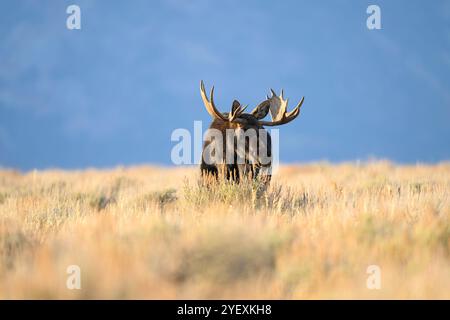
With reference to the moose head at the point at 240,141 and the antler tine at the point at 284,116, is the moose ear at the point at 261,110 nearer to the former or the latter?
Answer: the moose head at the point at 240,141

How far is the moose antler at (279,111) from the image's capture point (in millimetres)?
10359

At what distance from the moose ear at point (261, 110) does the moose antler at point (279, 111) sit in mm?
109

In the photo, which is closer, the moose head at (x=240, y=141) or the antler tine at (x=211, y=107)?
the moose head at (x=240, y=141)

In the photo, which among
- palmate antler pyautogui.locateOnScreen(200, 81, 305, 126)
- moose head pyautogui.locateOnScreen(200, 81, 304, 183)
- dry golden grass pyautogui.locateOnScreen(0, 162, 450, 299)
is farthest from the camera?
palmate antler pyautogui.locateOnScreen(200, 81, 305, 126)

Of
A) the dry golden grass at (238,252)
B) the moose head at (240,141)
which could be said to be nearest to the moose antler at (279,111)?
the moose head at (240,141)

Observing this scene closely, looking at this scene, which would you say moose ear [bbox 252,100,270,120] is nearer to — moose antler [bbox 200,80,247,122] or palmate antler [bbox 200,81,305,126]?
palmate antler [bbox 200,81,305,126]

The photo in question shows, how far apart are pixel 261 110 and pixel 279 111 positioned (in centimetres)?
31

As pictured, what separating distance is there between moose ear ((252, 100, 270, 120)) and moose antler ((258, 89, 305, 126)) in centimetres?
11

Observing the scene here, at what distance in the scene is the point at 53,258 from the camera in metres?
6.12

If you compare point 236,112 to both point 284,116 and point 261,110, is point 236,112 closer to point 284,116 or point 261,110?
point 261,110

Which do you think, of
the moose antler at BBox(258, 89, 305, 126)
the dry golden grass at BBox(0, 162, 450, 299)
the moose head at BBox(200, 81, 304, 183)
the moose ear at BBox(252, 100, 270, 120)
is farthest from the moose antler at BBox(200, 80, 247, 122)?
the dry golden grass at BBox(0, 162, 450, 299)

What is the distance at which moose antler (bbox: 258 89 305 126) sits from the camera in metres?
10.4

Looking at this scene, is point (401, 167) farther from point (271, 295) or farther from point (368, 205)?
point (271, 295)

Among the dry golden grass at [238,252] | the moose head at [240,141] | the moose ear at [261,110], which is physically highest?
the moose ear at [261,110]
